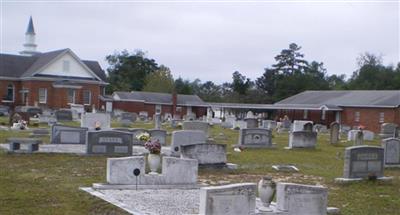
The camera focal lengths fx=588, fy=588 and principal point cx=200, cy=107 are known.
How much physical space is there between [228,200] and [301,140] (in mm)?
19707

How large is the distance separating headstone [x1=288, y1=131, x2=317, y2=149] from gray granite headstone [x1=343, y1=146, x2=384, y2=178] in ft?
36.5

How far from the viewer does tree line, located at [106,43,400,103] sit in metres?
92.8

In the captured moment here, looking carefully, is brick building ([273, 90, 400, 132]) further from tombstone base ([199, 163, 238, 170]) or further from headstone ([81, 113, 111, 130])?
tombstone base ([199, 163, 238, 170])

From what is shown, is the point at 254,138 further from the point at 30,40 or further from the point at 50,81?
the point at 30,40

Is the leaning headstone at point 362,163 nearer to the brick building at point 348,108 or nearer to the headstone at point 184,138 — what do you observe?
the headstone at point 184,138

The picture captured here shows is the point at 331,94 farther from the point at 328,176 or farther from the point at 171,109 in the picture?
the point at 328,176

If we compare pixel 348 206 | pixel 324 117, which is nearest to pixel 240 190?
pixel 348 206

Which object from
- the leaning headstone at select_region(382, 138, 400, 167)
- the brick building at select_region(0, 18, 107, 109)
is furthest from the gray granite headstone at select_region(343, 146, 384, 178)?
the brick building at select_region(0, 18, 107, 109)

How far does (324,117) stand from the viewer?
62.6m

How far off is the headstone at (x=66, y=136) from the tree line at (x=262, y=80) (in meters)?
64.2

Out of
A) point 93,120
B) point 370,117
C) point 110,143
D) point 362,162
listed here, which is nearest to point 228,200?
point 362,162

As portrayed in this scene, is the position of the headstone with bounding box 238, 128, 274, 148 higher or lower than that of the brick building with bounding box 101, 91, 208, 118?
lower

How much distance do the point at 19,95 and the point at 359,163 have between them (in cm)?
5414

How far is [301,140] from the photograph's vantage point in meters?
28.4
